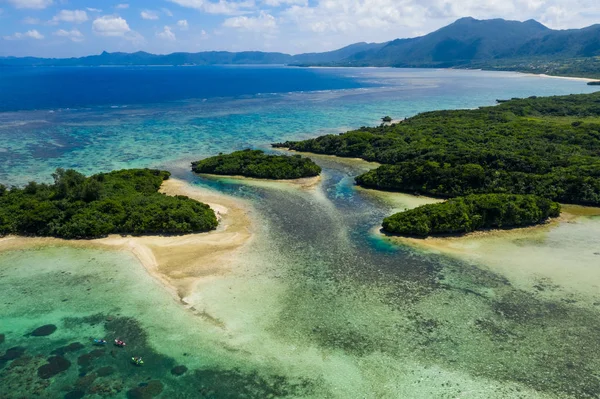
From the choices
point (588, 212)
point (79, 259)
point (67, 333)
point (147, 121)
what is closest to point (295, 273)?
point (67, 333)

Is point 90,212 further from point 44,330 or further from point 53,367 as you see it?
point 53,367

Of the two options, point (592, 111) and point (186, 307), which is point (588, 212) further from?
point (592, 111)

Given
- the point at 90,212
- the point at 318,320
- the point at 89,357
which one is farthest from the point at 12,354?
the point at 90,212

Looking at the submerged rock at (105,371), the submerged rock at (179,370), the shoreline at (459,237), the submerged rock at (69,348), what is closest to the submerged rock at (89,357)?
the submerged rock at (69,348)

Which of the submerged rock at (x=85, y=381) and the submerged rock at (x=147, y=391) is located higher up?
the submerged rock at (x=85, y=381)

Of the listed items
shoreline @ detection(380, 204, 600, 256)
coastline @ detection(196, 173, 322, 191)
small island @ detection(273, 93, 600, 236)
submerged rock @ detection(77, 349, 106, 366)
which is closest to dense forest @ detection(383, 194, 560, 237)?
small island @ detection(273, 93, 600, 236)

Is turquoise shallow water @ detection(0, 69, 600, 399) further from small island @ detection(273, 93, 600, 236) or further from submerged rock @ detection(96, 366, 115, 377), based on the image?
small island @ detection(273, 93, 600, 236)

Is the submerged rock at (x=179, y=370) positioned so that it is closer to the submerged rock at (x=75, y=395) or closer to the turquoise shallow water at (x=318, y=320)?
the turquoise shallow water at (x=318, y=320)
